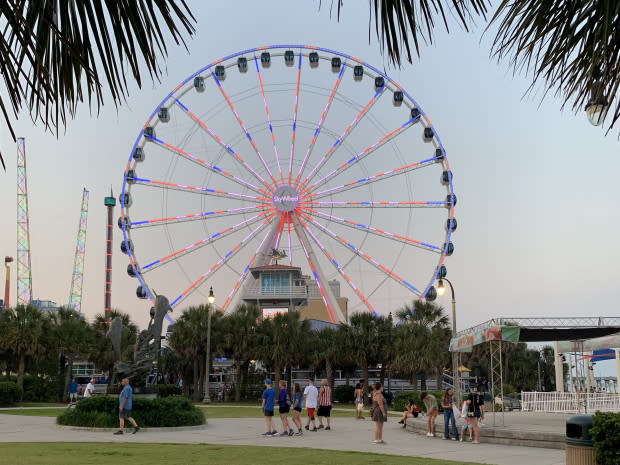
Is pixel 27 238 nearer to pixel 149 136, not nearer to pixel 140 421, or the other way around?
pixel 149 136

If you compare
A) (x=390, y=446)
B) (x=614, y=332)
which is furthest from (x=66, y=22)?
(x=614, y=332)

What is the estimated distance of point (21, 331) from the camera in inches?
1727

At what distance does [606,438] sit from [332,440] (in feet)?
29.7

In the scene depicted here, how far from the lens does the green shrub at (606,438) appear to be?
9.55 m

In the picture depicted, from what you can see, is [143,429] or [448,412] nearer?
[448,412]

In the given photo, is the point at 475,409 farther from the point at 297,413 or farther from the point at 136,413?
the point at 136,413

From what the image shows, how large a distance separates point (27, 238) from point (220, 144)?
90815mm

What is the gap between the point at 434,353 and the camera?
43719mm

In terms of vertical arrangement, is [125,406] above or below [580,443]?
below

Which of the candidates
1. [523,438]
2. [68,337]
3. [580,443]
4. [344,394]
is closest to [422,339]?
[344,394]

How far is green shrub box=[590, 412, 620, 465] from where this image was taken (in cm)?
955

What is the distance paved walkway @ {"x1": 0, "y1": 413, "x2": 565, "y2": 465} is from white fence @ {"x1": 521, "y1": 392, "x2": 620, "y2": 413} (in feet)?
28.9

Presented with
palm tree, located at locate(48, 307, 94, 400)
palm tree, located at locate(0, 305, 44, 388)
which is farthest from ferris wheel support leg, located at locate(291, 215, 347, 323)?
palm tree, located at locate(0, 305, 44, 388)

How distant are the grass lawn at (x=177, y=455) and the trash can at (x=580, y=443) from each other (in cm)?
290
